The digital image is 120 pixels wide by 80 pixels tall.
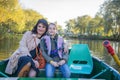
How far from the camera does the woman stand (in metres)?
6.21

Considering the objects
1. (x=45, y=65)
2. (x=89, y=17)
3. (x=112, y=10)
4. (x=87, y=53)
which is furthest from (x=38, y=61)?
(x=89, y=17)

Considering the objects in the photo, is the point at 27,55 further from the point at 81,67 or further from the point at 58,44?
the point at 81,67

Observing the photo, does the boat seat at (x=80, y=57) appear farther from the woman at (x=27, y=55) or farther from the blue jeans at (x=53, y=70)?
the woman at (x=27, y=55)

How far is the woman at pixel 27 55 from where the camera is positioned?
6.21 meters

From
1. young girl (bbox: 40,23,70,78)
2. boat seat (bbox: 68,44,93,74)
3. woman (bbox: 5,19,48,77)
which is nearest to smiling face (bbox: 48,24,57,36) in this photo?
young girl (bbox: 40,23,70,78)

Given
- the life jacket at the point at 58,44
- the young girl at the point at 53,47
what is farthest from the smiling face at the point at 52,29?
the life jacket at the point at 58,44

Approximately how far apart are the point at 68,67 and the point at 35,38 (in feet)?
3.22

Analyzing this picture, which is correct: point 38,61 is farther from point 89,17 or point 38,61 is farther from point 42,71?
point 89,17

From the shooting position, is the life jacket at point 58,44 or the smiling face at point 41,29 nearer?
the life jacket at point 58,44

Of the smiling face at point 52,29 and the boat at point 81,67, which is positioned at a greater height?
the smiling face at point 52,29

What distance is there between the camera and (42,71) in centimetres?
674

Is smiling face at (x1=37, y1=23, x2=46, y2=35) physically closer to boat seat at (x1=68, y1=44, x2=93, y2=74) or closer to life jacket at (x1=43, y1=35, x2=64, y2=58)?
life jacket at (x1=43, y1=35, x2=64, y2=58)

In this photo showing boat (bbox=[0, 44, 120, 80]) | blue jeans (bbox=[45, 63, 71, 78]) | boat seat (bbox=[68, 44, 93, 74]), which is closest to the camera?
blue jeans (bbox=[45, 63, 71, 78])

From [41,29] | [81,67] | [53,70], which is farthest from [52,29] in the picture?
[81,67]
